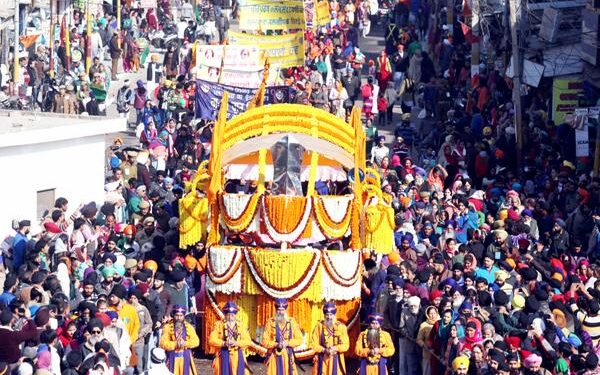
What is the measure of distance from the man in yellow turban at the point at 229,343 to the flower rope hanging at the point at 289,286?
1.44m

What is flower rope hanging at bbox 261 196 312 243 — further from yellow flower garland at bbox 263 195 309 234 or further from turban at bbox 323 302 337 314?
turban at bbox 323 302 337 314

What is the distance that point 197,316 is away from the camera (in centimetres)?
2555

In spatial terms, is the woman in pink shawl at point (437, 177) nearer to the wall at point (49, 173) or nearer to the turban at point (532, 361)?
the wall at point (49, 173)

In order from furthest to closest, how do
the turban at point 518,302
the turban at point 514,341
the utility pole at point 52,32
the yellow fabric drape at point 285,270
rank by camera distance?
the utility pole at point 52,32
the yellow fabric drape at point 285,270
the turban at point 518,302
the turban at point 514,341

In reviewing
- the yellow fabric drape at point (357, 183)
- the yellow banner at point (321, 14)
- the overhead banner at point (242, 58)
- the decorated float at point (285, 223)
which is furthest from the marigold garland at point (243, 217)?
the yellow banner at point (321, 14)

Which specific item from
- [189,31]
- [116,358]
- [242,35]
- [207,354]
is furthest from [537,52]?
[116,358]

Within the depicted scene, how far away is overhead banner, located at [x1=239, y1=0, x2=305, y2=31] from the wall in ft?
35.3

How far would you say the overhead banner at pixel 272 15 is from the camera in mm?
41562

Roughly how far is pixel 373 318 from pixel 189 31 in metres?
28.0

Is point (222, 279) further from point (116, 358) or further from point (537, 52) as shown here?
point (537, 52)

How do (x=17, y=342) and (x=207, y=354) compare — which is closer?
(x=17, y=342)

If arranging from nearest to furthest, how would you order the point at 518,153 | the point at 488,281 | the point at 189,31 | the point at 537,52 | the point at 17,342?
the point at 17,342, the point at 488,281, the point at 518,153, the point at 537,52, the point at 189,31

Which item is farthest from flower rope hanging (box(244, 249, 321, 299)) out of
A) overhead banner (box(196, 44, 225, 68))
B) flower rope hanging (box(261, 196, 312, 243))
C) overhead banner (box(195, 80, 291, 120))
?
overhead banner (box(196, 44, 225, 68))

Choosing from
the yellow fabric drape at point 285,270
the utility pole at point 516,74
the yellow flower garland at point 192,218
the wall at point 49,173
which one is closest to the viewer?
the yellow fabric drape at point 285,270
